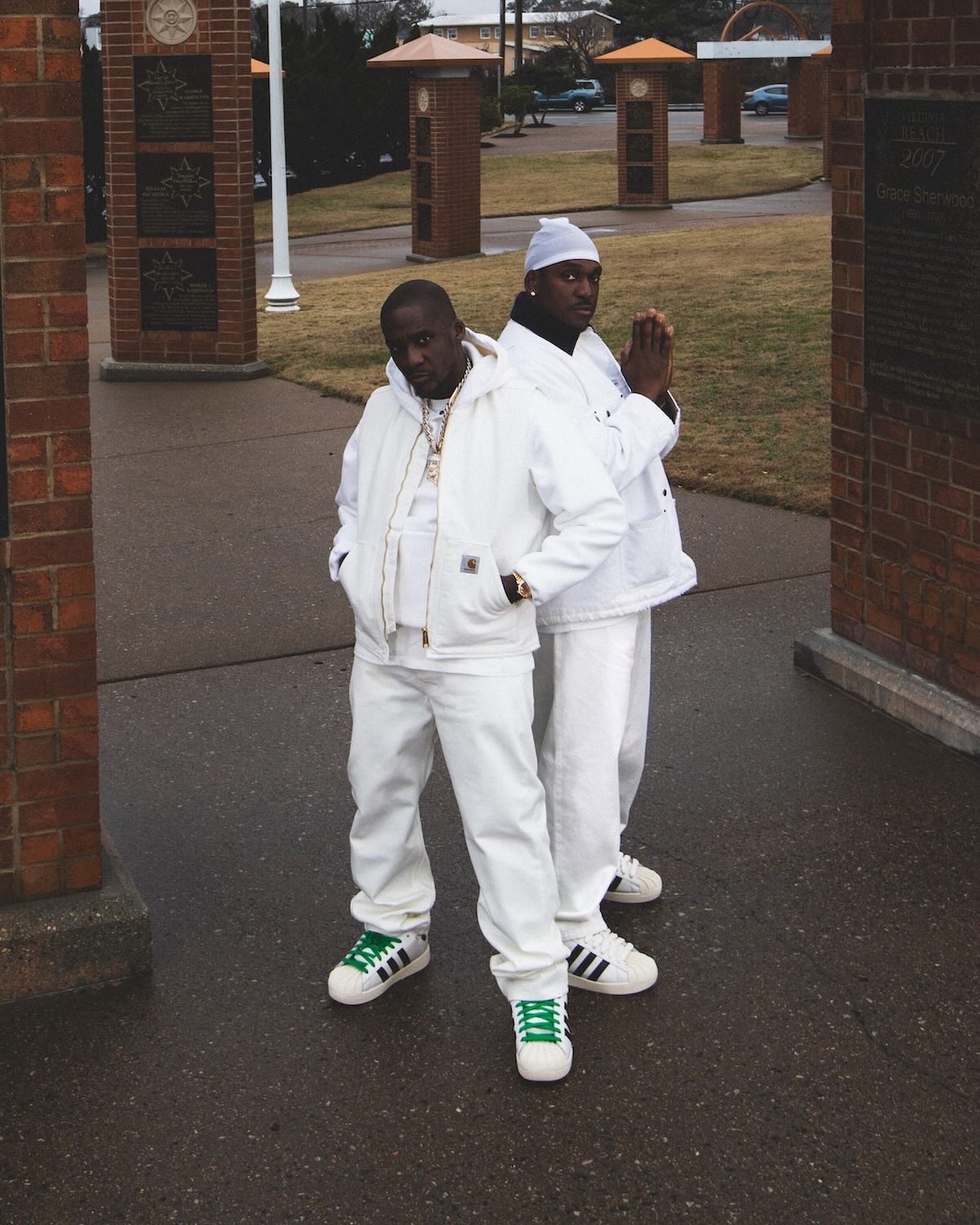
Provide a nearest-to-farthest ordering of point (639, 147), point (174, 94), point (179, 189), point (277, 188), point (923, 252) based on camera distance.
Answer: point (923, 252) → point (174, 94) → point (179, 189) → point (277, 188) → point (639, 147)

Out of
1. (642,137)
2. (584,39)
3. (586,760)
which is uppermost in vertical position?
(584,39)

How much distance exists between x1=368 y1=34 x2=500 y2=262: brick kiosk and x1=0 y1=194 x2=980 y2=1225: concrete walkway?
14.1m

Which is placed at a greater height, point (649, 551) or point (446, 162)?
point (446, 162)

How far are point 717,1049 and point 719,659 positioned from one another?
271cm

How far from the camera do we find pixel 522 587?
11.6 ft

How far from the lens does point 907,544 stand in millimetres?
5723

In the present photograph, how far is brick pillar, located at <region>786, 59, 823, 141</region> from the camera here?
41188 mm

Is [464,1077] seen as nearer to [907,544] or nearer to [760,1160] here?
[760,1160]

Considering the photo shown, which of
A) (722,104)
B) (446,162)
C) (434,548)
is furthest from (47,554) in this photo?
(722,104)

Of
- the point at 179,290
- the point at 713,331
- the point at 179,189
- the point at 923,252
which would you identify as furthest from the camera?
the point at 713,331

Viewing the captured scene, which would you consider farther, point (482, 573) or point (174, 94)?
point (174, 94)

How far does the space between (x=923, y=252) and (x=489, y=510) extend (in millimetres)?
2407

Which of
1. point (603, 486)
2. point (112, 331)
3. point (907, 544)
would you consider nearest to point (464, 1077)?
point (603, 486)

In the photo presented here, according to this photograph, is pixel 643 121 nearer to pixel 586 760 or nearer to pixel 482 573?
pixel 586 760
